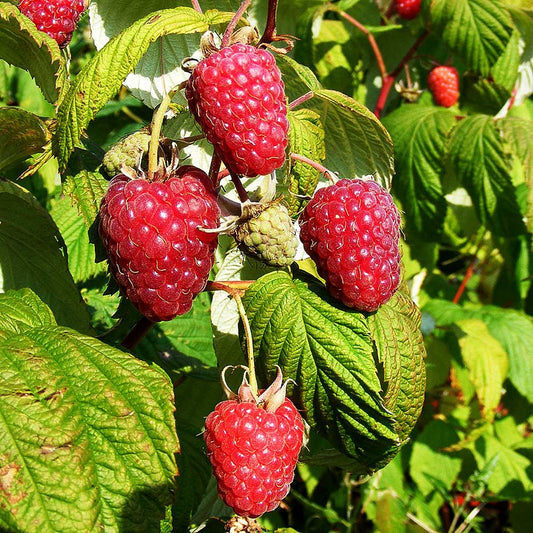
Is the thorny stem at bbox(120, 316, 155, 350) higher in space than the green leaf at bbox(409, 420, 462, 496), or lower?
higher

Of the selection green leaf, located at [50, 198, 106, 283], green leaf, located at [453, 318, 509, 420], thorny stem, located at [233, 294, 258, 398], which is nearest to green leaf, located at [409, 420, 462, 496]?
green leaf, located at [453, 318, 509, 420]

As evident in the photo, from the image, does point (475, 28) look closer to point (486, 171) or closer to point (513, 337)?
point (486, 171)

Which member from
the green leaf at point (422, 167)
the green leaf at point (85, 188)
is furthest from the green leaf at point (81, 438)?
the green leaf at point (422, 167)

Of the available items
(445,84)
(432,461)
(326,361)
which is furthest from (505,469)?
(326,361)

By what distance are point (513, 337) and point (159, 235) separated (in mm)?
1621

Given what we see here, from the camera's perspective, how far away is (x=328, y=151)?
1.11 meters

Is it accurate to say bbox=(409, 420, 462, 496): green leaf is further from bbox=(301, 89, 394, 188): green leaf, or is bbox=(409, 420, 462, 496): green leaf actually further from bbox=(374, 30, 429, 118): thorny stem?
bbox=(301, 89, 394, 188): green leaf

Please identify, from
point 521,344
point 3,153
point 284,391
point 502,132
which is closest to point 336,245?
point 284,391

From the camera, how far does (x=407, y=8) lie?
202 cm

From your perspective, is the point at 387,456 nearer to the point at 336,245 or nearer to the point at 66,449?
the point at 336,245

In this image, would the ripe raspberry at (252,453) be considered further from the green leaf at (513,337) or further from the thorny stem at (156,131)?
the green leaf at (513,337)

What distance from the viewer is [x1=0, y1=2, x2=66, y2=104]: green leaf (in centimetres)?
87

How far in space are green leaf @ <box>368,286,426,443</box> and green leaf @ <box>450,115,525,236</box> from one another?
1018 mm

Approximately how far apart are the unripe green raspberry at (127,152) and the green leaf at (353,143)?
0.99ft
